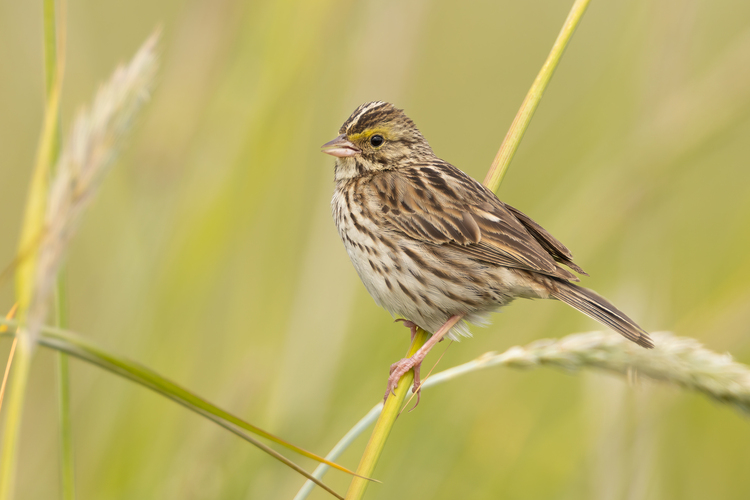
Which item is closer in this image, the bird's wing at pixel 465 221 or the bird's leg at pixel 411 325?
the bird's wing at pixel 465 221

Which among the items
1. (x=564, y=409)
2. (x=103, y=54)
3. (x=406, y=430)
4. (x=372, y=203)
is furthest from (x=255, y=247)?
(x=103, y=54)

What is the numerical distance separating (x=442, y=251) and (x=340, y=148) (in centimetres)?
73

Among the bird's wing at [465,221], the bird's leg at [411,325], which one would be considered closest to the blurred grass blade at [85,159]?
the bird's wing at [465,221]

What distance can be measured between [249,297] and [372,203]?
71cm

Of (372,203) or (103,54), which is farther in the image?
(103,54)

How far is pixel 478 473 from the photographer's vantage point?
322 cm

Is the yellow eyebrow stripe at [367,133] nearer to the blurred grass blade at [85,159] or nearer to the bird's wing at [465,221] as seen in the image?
the bird's wing at [465,221]

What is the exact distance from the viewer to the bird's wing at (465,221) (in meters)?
2.99

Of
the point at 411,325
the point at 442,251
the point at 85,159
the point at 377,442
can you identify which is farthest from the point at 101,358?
the point at 411,325

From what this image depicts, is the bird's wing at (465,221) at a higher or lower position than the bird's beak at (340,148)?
lower

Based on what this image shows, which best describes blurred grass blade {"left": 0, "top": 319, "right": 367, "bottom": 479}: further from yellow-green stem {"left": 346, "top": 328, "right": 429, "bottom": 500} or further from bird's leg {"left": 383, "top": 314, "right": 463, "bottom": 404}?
bird's leg {"left": 383, "top": 314, "right": 463, "bottom": 404}

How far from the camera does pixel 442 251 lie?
10.2ft

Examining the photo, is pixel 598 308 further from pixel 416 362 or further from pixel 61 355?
pixel 61 355

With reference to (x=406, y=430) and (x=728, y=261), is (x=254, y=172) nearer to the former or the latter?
(x=406, y=430)
